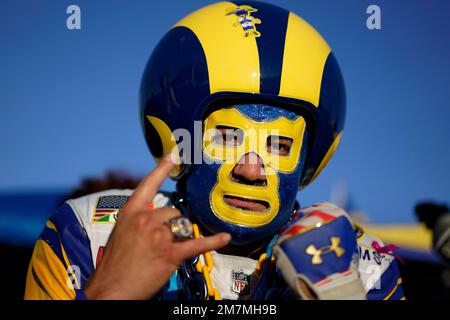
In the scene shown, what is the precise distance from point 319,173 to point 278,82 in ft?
2.19

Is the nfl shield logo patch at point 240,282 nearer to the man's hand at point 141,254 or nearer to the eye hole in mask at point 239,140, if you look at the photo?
Answer: the eye hole in mask at point 239,140

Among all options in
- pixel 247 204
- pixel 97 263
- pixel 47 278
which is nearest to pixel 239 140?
pixel 247 204

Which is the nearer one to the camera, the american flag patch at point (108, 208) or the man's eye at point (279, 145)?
the man's eye at point (279, 145)

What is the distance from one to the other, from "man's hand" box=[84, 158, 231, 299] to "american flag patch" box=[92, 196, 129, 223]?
0.88 m

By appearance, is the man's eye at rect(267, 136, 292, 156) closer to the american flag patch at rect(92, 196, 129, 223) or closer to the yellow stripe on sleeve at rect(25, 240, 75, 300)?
the american flag patch at rect(92, 196, 129, 223)

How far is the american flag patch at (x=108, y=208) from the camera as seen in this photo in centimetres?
287

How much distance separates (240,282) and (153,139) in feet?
2.69

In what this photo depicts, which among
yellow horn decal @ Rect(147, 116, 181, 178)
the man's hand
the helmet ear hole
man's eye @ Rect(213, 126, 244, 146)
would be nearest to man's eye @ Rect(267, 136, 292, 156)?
man's eye @ Rect(213, 126, 244, 146)

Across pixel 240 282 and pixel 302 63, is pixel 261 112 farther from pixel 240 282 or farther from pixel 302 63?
pixel 240 282

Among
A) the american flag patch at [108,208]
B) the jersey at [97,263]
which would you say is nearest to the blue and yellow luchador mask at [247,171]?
the jersey at [97,263]

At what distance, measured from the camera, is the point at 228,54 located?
2.72m

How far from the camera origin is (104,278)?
1.99 metres

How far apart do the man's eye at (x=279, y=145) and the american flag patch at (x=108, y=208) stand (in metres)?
0.83
